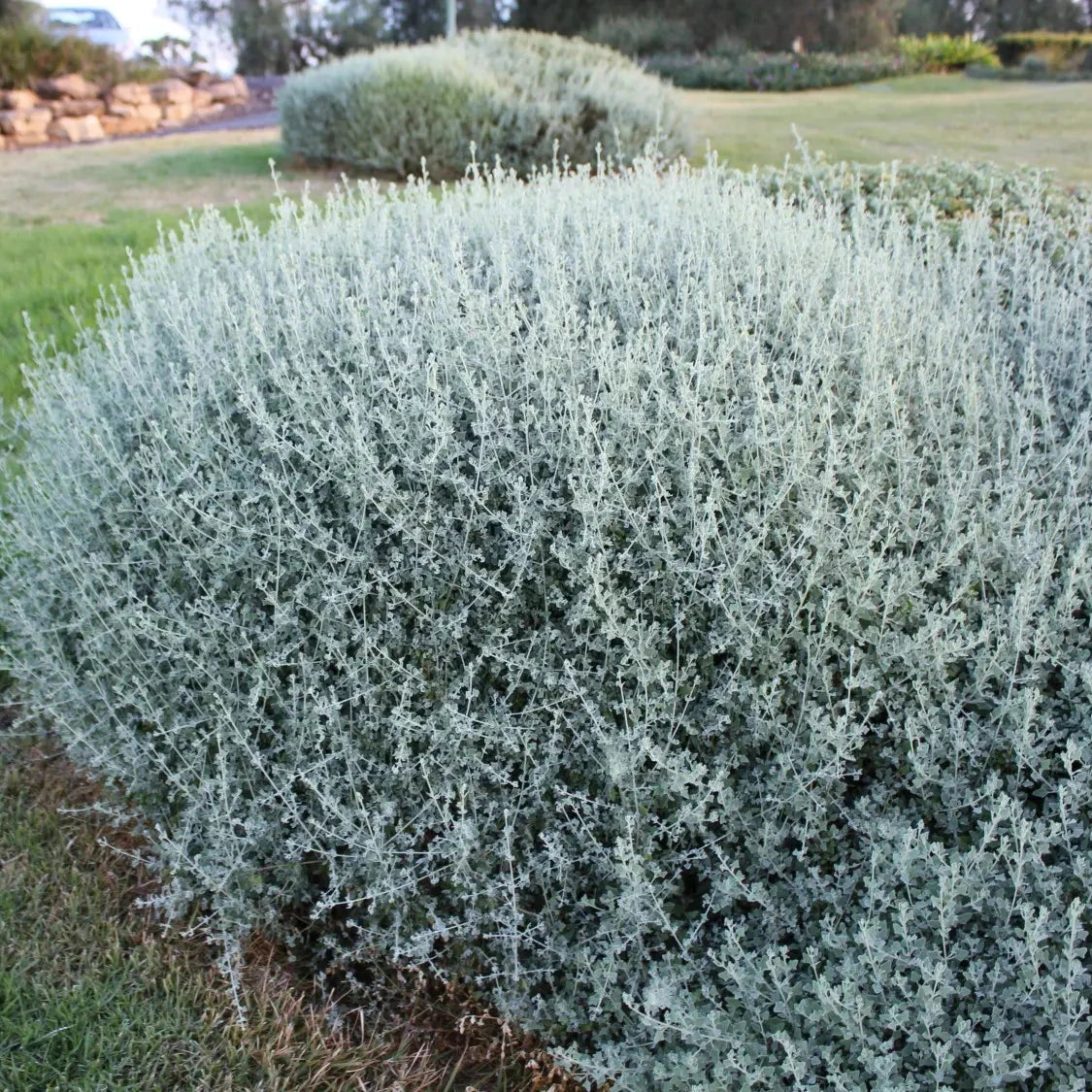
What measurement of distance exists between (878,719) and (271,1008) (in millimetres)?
1766

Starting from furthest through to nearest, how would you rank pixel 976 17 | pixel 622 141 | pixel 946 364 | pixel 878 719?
pixel 976 17 → pixel 622 141 → pixel 946 364 → pixel 878 719

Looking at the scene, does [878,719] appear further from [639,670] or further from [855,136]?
[855,136]

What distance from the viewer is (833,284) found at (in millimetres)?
3865

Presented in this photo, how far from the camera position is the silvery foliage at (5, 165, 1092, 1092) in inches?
89.9

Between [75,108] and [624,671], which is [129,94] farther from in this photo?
[624,671]

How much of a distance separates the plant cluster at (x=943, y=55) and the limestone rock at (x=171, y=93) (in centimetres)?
1692

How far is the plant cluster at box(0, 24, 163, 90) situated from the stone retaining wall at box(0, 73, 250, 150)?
26 cm

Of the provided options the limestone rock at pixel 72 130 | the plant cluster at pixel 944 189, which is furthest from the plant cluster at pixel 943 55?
the plant cluster at pixel 944 189

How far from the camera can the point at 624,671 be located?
2543 mm

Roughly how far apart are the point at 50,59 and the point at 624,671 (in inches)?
754

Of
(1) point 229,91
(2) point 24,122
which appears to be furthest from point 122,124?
(1) point 229,91

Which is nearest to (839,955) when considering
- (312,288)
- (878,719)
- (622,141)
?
(878,719)

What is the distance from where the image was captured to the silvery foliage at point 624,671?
7.49 feet

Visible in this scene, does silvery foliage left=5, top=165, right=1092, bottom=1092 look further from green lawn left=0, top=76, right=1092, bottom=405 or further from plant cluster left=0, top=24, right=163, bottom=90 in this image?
plant cluster left=0, top=24, right=163, bottom=90
